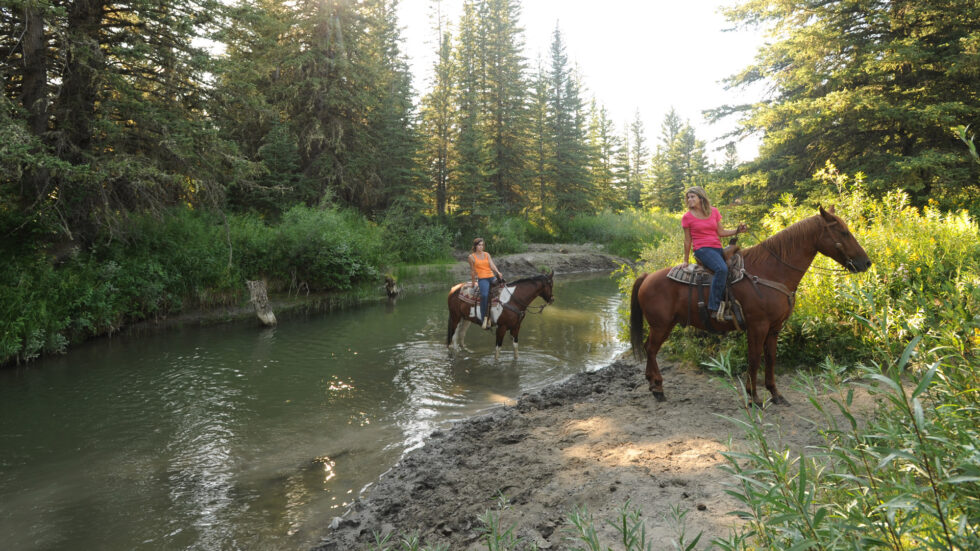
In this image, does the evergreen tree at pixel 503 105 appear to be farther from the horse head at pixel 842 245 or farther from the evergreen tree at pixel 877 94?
the horse head at pixel 842 245

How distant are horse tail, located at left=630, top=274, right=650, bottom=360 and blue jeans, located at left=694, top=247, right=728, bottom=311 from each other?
1.08m

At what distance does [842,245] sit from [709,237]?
145 cm

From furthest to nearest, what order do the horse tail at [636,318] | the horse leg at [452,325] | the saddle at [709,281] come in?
1. the horse leg at [452,325]
2. the horse tail at [636,318]
3. the saddle at [709,281]

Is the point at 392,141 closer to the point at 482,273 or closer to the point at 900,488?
the point at 482,273

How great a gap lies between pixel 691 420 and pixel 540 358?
208 inches

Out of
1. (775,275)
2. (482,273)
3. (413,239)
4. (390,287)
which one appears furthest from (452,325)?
(413,239)

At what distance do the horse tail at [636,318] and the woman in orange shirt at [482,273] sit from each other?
13.8 ft

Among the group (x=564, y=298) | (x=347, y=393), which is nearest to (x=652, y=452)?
(x=347, y=393)

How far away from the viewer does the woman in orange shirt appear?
10828 millimetres

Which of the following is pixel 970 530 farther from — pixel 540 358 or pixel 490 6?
pixel 490 6

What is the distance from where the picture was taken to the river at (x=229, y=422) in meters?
4.72

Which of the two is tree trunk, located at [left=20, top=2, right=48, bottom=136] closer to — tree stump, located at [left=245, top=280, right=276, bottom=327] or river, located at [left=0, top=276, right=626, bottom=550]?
river, located at [left=0, top=276, right=626, bottom=550]

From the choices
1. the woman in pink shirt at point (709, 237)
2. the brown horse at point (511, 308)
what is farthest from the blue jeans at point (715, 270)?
the brown horse at point (511, 308)

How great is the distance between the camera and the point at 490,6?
1617 inches
